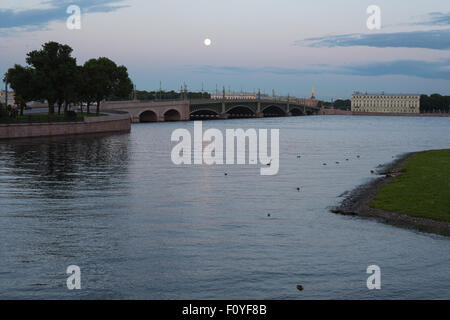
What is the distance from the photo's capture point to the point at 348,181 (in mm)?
32719

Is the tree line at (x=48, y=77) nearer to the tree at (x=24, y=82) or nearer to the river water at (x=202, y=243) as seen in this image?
the tree at (x=24, y=82)

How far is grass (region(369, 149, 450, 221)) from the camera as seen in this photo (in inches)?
842

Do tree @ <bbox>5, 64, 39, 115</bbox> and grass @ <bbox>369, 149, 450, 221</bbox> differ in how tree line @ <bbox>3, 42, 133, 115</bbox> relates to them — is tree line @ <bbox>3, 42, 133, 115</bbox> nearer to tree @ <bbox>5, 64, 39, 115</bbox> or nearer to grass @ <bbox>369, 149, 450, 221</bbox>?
tree @ <bbox>5, 64, 39, 115</bbox>

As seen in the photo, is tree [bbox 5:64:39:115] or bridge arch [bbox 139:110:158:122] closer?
tree [bbox 5:64:39:115]

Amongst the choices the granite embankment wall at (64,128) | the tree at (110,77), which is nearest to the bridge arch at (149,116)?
the tree at (110,77)

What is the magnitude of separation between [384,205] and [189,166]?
66.9 feet

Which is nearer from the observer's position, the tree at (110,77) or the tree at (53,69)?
the tree at (53,69)

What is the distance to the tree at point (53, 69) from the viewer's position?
79.3 metres

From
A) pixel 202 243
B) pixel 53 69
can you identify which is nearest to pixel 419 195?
pixel 202 243

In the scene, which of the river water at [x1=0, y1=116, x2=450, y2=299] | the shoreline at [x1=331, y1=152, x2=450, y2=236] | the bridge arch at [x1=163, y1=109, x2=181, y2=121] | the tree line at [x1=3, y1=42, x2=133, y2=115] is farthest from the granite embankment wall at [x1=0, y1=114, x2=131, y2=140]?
the bridge arch at [x1=163, y1=109, x2=181, y2=121]

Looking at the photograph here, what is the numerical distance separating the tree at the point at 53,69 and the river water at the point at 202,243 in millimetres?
48871

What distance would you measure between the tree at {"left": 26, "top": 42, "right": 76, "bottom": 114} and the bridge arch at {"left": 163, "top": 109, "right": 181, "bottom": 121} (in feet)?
226

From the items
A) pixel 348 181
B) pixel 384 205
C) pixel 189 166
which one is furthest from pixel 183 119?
pixel 384 205
